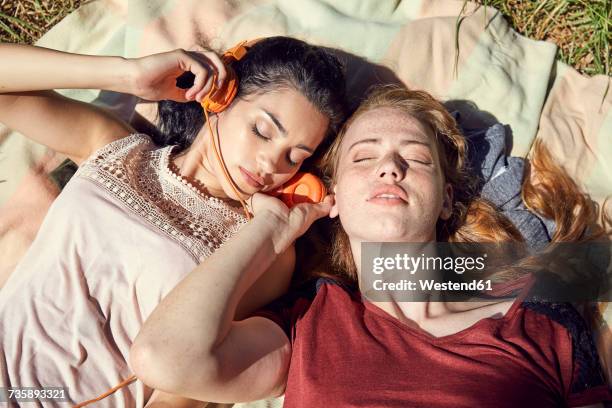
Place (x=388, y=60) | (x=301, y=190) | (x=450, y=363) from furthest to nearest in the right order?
(x=388, y=60), (x=301, y=190), (x=450, y=363)

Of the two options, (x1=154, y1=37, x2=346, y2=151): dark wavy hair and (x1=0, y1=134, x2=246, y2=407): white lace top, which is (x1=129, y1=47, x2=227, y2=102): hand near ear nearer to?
(x1=154, y1=37, x2=346, y2=151): dark wavy hair

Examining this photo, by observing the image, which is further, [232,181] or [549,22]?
[549,22]

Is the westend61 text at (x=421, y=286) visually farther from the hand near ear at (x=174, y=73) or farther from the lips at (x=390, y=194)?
the hand near ear at (x=174, y=73)

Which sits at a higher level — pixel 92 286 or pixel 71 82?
pixel 71 82

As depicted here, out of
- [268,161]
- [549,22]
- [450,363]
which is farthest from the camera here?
[549,22]

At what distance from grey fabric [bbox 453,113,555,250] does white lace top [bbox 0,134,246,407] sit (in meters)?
1.59

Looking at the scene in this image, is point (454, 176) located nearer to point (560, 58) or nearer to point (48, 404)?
point (560, 58)

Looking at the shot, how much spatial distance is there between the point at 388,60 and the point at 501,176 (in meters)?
1.01

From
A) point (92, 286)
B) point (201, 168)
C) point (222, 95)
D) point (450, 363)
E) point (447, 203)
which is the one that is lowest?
point (92, 286)

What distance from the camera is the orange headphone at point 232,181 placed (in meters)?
3.29

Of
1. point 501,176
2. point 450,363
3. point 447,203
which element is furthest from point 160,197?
point 501,176

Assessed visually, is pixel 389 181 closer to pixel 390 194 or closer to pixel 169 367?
pixel 390 194

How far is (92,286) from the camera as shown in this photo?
10.2 ft

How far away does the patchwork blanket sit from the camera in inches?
152
